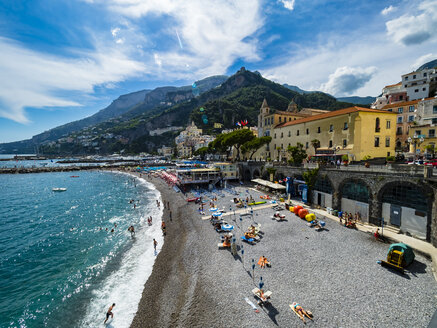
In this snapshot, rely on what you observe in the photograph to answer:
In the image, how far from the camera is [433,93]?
4475 centimetres

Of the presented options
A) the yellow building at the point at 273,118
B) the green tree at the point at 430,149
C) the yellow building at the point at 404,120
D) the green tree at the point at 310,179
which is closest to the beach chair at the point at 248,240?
the green tree at the point at 310,179

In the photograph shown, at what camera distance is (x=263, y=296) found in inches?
427

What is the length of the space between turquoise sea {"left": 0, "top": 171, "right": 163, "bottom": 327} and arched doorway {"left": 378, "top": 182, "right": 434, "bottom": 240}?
2342 centimetres

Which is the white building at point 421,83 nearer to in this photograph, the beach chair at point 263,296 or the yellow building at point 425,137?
the yellow building at point 425,137

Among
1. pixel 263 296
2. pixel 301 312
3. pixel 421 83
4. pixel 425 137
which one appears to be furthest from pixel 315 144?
pixel 421 83

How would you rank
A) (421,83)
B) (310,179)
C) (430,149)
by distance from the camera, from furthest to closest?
(421,83)
(310,179)
(430,149)

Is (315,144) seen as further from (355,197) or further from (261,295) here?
(261,295)

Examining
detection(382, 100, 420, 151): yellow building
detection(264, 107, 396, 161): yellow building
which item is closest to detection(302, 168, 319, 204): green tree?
detection(264, 107, 396, 161): yellow building

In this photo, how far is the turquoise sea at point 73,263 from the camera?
12.5 meters

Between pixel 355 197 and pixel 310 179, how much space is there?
6119 millimetres

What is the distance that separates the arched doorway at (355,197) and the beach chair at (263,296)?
1591 centimetres

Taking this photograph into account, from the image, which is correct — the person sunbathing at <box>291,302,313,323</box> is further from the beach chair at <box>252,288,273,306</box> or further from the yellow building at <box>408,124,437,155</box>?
the yellow building at <box>408,124,437,155</box>

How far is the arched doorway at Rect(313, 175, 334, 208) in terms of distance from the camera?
24.2 metres

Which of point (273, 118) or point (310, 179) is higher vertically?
point (273, 118)
